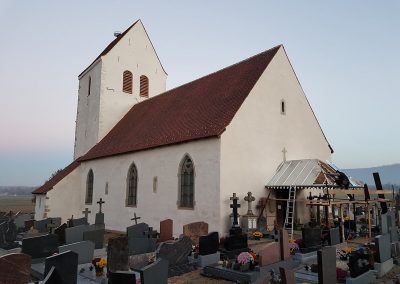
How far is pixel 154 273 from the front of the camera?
21.5ft

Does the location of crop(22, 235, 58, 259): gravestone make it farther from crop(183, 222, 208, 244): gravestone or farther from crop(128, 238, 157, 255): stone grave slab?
crop(183, 222, 208, 244): gravestone

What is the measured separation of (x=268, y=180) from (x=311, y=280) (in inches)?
316

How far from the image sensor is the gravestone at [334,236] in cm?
1213

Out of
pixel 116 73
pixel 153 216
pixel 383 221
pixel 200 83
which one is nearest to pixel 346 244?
pixel 383 221

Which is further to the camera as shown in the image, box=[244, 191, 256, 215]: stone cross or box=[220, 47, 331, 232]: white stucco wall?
box=[220, 47, 331, 232]: white stucco wall

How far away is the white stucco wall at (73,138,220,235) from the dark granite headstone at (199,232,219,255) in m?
3.36

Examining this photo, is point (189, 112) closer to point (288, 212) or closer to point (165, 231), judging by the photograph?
point (165, 231)

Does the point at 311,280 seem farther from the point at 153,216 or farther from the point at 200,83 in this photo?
the point at 200,83

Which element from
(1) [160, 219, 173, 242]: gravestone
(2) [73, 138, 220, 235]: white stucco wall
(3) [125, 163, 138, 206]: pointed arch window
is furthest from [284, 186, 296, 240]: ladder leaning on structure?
(3) [125, 163, 138, 206]: pointed arch window

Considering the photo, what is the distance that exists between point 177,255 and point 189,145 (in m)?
6.69

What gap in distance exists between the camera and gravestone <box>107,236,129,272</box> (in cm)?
847

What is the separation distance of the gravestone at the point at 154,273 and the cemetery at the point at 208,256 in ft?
0.06

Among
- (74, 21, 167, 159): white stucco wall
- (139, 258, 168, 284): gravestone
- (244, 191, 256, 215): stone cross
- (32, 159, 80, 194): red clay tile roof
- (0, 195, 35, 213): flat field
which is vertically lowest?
(0, 195, 35, 213): flat field

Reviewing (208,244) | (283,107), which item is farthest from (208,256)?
(283,107)
